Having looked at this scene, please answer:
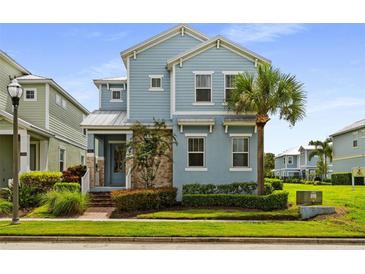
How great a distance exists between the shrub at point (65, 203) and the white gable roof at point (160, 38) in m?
8.27

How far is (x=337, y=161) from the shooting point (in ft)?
166

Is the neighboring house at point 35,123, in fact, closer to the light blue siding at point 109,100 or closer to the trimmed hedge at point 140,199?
the light blue siding at point 109,100

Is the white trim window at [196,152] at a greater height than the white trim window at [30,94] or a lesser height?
lesser

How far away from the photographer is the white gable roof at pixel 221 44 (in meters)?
21.7

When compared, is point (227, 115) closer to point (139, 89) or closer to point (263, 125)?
point (263, 125)

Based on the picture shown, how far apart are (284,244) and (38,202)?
11.9 meters

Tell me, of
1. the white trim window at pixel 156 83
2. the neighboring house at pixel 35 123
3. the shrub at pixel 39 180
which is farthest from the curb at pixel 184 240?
the white trim window at pixel 156 83

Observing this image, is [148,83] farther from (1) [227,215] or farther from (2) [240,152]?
(1) [227,215]

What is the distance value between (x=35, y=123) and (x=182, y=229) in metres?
16.6

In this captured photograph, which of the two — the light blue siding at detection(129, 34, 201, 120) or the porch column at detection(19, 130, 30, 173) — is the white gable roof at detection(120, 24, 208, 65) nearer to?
the light blue siding at detection(129, 34, 201, 120)

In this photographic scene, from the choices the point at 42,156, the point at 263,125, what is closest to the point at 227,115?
the point at 263,125

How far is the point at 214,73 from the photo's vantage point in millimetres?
21906

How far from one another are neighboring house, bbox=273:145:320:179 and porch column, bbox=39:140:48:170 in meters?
48.6

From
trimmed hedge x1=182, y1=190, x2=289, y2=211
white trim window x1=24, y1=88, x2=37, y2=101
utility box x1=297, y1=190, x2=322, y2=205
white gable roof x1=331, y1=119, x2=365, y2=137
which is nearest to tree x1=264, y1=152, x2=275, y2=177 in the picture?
white gable roof x1=331, y1=119, x2=365, y2=137
